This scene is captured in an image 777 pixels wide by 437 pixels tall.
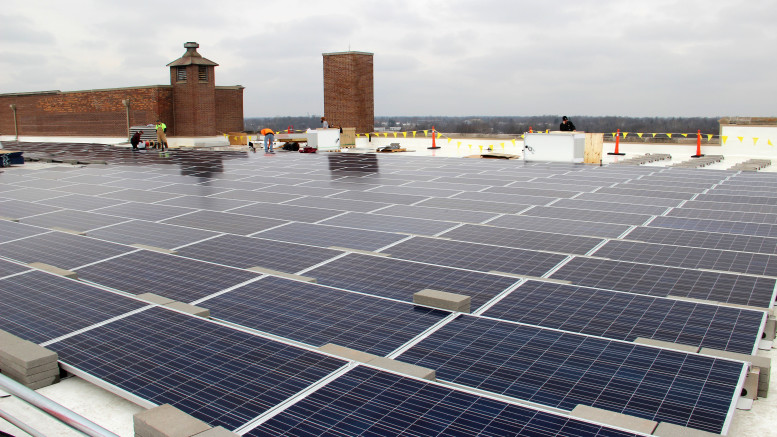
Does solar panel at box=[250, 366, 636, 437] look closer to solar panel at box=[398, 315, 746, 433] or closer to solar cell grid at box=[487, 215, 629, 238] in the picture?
solar panel at box=[398, 315, 746, 433]

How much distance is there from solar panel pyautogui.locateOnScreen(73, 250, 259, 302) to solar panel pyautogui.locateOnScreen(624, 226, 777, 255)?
23.1 feet

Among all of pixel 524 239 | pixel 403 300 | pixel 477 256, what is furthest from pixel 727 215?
pixel 403 300

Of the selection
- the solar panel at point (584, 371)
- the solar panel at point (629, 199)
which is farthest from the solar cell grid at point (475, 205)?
the solar panel at point (584, 371)

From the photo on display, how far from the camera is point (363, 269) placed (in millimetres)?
9391

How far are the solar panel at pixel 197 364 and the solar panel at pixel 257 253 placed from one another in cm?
313

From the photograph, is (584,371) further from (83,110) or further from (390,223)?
(83,110)

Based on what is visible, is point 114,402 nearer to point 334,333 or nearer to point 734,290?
point 334,333

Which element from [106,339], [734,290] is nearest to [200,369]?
[106,339]

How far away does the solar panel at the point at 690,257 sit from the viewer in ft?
31.1

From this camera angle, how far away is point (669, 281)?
28.6 ft

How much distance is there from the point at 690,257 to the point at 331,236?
597 centimetres

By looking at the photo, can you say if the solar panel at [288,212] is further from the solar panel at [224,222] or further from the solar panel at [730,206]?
the solar panel at [730,206]

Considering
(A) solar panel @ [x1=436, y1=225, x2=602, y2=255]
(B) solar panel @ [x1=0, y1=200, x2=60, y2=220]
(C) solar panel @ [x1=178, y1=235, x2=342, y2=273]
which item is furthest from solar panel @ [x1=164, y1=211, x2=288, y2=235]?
(B) solar panel @ [x1=0, y1=200, x2=60, y2=220]

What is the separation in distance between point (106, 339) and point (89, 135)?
4238 centimetres
